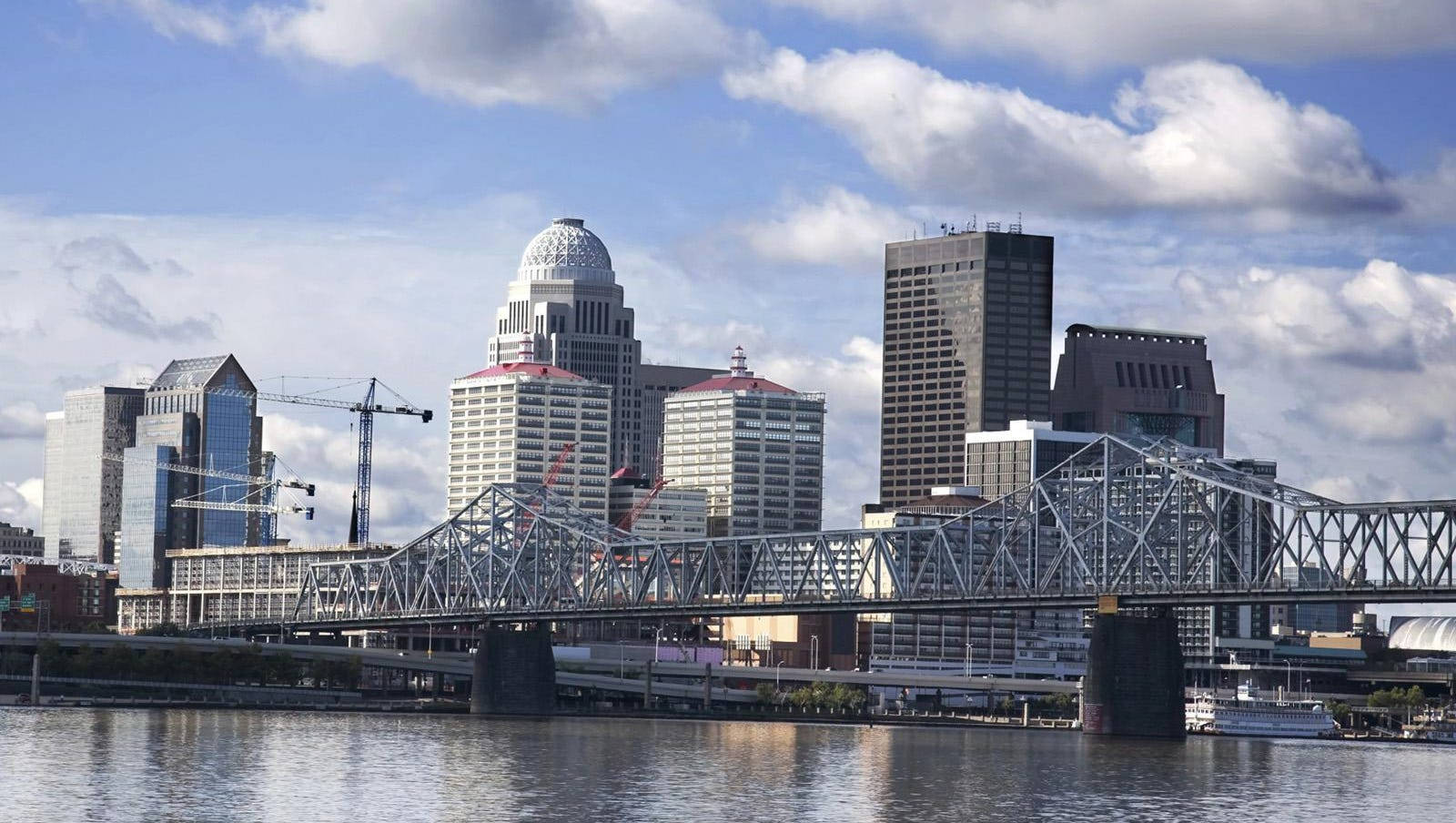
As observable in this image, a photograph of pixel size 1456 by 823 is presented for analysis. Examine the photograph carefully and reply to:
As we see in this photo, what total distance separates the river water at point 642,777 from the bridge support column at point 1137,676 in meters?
2.41

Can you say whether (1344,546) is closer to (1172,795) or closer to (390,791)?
(1172,795)

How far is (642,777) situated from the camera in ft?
422

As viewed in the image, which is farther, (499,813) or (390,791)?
(390,791)

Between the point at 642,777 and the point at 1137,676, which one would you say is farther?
the point at 1137,676

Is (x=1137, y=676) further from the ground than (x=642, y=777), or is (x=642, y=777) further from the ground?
(x=1137, y=676)

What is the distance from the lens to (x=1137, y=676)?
185m

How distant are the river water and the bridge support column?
241 centimetres

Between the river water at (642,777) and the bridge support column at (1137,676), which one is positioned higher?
the bridge support column at (1137,676)

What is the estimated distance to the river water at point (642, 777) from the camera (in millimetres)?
107750

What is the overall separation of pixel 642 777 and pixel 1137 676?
216 feet

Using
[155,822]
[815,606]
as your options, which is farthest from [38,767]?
[815,606]

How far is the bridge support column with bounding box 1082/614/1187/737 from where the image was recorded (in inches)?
7303

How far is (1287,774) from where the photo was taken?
5925 inches

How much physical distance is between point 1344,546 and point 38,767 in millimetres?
89269
